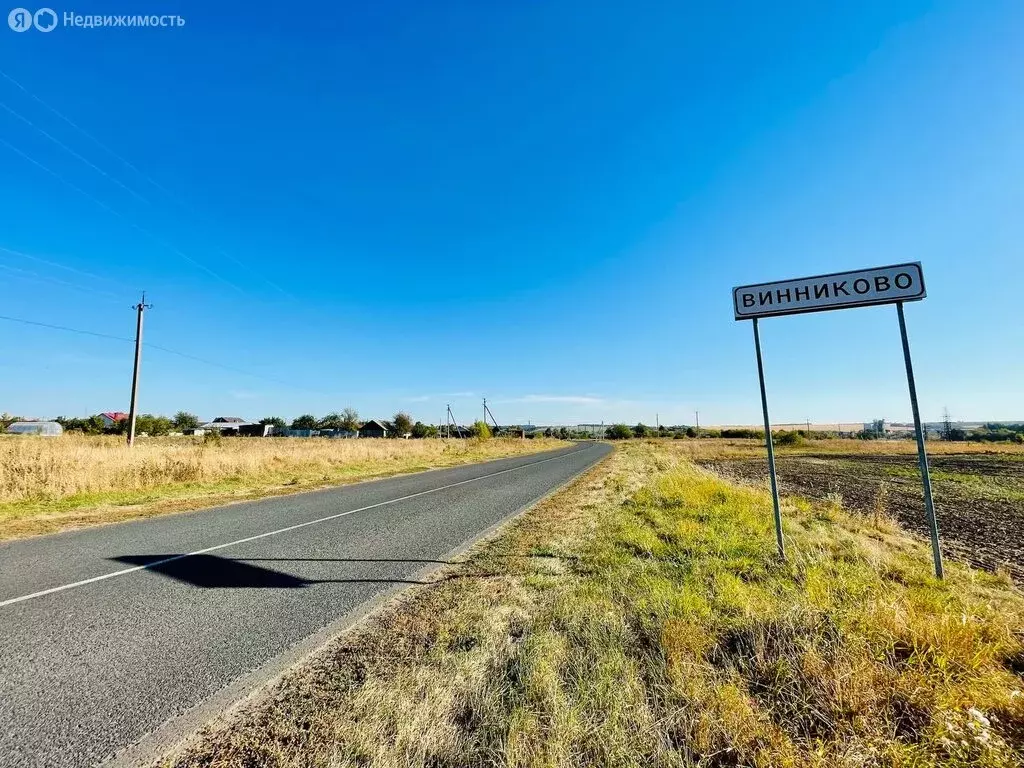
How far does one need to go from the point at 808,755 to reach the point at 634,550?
3901 millimetres

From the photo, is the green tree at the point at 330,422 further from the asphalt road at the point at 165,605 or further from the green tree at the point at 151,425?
the asphalt road at the point at 165,605

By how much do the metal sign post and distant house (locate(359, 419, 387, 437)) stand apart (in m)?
85.7

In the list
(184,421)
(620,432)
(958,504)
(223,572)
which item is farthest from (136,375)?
(620,432)

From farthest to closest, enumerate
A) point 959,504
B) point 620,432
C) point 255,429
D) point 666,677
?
point 620,432
point 255,429
point 959,504
point 666,677

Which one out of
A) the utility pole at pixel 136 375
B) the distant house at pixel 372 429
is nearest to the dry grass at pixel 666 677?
the utility pole at pixel 136 375

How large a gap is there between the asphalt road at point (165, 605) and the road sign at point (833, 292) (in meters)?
5.59

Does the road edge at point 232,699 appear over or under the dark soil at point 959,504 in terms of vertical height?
over

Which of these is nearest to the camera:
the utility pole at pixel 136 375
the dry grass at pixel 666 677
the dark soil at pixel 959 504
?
the dry grass at pixel 666 677

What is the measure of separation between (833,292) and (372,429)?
9224 centimetres

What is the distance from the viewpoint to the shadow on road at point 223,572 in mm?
4836

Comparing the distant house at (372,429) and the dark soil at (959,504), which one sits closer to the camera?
the dark soil at (959,504)

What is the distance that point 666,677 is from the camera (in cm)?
271

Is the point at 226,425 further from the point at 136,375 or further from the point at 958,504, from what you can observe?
the point at 958,504

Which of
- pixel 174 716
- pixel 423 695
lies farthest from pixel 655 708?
pixel 174 716
